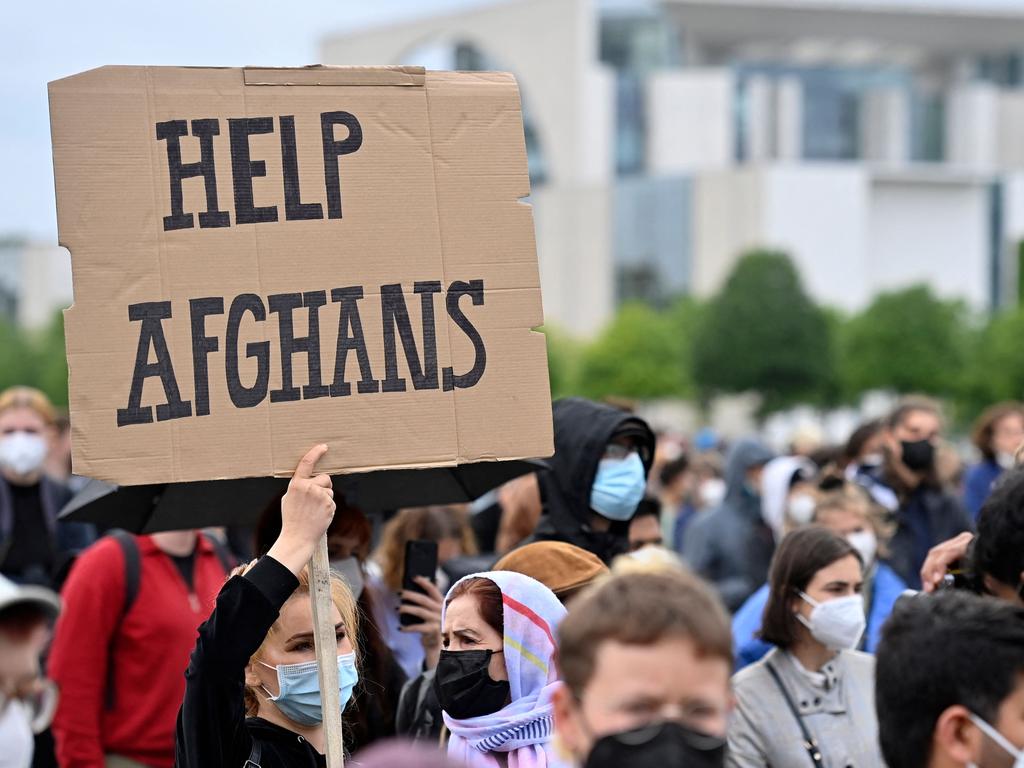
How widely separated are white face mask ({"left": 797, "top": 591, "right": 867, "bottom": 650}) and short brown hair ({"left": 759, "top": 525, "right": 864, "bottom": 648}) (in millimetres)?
63

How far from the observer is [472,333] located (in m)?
3.66

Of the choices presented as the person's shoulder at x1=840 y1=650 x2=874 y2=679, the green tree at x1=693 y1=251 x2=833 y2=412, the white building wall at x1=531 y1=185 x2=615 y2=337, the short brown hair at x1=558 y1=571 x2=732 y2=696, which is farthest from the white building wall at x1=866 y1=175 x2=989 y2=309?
the short brown hair at x1=558 y1=571 x2=732 y2=696

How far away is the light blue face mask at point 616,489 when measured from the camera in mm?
5285

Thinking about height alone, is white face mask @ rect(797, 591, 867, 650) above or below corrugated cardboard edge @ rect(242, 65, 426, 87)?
below

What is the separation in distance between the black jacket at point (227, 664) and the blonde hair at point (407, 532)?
261cm

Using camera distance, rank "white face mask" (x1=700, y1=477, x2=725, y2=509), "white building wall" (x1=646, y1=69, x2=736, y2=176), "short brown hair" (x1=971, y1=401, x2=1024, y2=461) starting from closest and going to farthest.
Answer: "short brown hair" (x1=971, y1=401, x2=1024, y2=461), "white face mask" (x1=700, y1=477, x2=725, y2=509), "white building wall" (x1=646, y1=69, x2=736, y2=176)

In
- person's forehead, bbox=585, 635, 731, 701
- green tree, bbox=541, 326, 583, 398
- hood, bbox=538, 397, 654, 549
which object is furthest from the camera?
green tree, bbox=541, 326, 583, 398

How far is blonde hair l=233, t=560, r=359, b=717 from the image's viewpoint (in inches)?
144

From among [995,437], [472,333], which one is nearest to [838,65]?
[995,437]

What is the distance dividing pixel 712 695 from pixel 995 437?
7.04 m

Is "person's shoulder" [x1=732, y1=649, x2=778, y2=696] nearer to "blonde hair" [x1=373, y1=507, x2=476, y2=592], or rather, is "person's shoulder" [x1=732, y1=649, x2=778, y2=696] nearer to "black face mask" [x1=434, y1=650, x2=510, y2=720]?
"black face mask" [x1=434, y1=650, x2=510, y2=720]

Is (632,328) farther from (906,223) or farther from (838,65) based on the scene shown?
(838,65)

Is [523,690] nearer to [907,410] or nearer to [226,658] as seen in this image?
[226,658]

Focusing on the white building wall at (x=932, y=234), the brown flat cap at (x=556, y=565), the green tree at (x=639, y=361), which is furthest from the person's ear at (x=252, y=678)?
the white building wall at (x=932, y=234)
